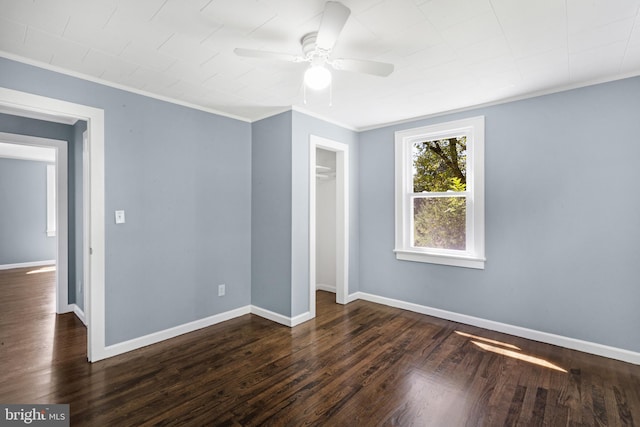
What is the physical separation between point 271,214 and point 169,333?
5.51 ft

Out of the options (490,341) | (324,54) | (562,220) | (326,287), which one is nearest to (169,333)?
(326,287)

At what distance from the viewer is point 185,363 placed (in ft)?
8.90

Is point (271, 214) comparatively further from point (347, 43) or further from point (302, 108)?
point (347, 43)

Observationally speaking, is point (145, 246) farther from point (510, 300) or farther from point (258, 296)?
point (510, 300)

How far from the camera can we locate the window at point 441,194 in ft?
11.6

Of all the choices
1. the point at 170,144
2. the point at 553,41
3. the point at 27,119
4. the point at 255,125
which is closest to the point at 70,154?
the point at 27,119

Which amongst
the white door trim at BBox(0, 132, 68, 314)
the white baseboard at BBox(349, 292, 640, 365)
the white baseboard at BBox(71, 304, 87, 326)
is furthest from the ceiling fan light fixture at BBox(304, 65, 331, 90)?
the white door trim at BBox(0, 132, 68, 314)

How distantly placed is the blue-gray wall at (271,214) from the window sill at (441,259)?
5.16 ft

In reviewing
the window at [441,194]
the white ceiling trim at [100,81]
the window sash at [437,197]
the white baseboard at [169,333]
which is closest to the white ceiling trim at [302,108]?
the white ceiling trim at [100,81]

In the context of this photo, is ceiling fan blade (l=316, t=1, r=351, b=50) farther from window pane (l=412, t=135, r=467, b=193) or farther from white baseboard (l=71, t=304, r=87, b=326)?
white baseboard (l=71, t=304, r=87, b=326)

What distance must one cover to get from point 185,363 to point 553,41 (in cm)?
380

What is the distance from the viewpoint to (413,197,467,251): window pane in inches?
147

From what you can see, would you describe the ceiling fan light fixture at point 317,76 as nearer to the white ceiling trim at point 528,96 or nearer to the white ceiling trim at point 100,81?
the white ceiling trim at point 100,81

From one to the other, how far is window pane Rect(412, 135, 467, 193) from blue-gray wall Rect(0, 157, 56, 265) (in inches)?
326
